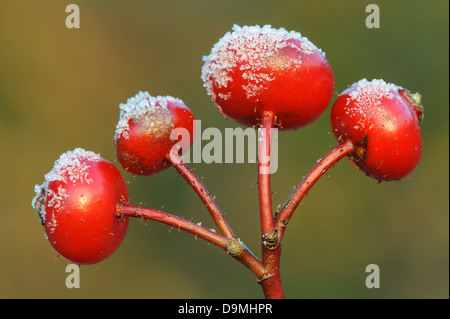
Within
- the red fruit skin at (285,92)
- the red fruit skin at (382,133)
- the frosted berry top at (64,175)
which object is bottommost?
the frosted berry top at (64,175)

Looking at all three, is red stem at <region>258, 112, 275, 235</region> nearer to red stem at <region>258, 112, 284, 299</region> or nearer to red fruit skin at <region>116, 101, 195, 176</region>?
red stem at <region>258, 112, 284, 299</region>

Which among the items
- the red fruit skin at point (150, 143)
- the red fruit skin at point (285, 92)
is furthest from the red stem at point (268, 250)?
the red fruit skin at point (150, 143)

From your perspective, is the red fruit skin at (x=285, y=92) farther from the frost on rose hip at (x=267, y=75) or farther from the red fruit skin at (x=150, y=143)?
the red fruit skin at (x=150, y=143)

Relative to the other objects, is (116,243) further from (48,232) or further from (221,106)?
(221,106)

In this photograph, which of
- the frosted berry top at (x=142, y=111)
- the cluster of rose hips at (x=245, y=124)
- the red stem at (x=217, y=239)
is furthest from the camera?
the frosted berry top at (x=142, y=111)

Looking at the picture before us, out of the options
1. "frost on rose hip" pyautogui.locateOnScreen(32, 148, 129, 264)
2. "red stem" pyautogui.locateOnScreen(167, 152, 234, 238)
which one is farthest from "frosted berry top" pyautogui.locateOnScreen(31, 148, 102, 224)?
"red stem" pyautogui.locateOnScreen(167, 152, 234, 238)

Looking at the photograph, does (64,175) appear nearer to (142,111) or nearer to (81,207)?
(81,207)

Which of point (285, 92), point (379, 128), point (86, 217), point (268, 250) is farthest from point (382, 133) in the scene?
point (86, 217)
